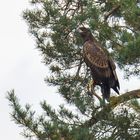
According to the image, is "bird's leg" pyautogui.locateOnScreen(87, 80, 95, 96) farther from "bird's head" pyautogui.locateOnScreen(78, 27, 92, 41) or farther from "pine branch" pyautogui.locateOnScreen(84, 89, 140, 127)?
"bird's head" pyautogui.locateOnScreen(78, 27, 92, 41)

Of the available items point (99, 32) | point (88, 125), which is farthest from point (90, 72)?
point (88, 125)

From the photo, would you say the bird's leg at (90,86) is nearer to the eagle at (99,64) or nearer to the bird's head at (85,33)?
the eagle at (99,64)

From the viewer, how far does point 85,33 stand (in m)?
9.23

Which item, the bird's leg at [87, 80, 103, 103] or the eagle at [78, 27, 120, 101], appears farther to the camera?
the eagle at [78, 27, 120, 101]

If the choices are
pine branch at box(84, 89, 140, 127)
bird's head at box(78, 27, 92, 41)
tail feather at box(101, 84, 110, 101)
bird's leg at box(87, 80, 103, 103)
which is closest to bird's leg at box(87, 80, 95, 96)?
bird's leg at box(87, 80, 103, 103)

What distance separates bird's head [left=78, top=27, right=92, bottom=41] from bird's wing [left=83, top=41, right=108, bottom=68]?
0.09 metres

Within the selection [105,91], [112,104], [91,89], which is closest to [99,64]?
[105,91]

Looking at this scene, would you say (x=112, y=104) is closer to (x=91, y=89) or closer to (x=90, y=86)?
(x=91, y=89)

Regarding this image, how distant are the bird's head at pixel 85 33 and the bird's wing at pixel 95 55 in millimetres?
87

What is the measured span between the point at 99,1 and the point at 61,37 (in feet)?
2.69

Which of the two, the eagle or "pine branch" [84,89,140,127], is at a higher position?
the eagle

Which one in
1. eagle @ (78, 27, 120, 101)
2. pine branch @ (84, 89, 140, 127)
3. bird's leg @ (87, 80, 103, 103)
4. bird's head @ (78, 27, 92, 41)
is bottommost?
pine branch @ (84, 89, 140, 127)

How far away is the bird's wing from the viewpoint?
29.7 ft

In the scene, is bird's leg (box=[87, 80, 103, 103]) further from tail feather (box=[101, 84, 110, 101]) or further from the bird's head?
the bird's head
